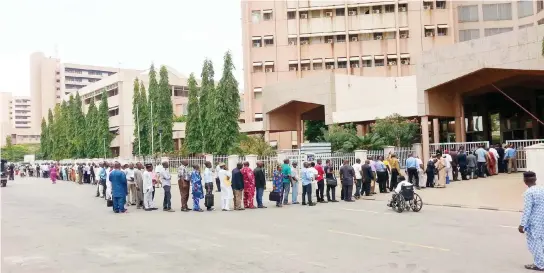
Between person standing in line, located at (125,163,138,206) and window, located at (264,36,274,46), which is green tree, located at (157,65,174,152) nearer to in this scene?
window, located at (264,36,274,46)

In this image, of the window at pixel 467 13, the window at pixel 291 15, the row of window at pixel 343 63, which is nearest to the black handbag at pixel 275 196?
the row of window at pixel 343 63

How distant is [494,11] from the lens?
60344 millimetres

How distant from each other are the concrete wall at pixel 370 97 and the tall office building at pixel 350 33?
19321mm

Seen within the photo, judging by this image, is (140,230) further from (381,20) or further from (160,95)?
(381,20)

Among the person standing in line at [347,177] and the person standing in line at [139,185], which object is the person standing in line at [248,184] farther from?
the person standing in line at [139,185]

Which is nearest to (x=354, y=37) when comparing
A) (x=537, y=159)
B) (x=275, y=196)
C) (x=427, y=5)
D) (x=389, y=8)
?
(x=389, y=8)

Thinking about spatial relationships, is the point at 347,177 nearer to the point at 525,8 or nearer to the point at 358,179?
the point at 358,179

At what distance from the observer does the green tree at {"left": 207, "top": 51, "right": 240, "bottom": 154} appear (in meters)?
39.4

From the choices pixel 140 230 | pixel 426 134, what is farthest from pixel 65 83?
pixel 140 230

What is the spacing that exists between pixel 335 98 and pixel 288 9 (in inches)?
1083

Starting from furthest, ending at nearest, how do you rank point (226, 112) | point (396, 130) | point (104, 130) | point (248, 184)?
1. point (104, 130)
2. point (226, 112)
3. point (396, 130)
4. point (248, 184)

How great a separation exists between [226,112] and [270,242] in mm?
29497

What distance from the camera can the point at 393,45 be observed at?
5981 centimetres

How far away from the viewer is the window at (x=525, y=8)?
2263 inches
